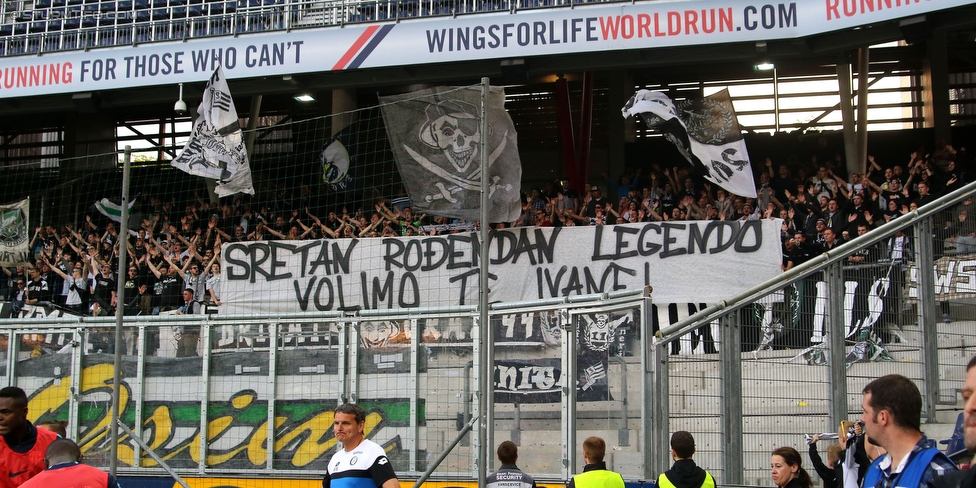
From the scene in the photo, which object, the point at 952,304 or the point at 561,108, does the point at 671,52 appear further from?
the point at 952,304

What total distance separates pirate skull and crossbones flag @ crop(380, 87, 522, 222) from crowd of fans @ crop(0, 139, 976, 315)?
4.05 metres

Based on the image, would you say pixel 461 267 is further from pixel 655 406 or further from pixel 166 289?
pixel 655 406

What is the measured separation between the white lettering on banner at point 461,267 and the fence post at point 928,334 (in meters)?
4.63

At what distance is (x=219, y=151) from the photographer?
11.8 m

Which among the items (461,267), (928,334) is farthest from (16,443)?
(461,267)

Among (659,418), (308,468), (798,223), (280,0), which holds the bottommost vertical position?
(308,468)

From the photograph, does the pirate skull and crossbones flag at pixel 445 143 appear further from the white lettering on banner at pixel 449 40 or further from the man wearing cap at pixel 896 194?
the man wearing cap at pixel 896 194


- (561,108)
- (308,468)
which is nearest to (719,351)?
(308,468)

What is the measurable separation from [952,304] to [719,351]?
2200 mm

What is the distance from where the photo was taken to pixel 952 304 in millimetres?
8883

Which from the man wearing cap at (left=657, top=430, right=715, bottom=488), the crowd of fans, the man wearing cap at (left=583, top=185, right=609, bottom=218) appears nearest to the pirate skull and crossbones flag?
the man wearing cap at (left=657, top=430, right=715, bottom=488)

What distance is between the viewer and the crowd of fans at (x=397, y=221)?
1462cm

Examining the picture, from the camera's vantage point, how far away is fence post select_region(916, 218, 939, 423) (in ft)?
28.3

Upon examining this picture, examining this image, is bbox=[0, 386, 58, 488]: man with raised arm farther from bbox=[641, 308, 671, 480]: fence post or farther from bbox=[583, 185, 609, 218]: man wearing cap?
bbox=[583, 185, 609, 218]: man wearing cap
